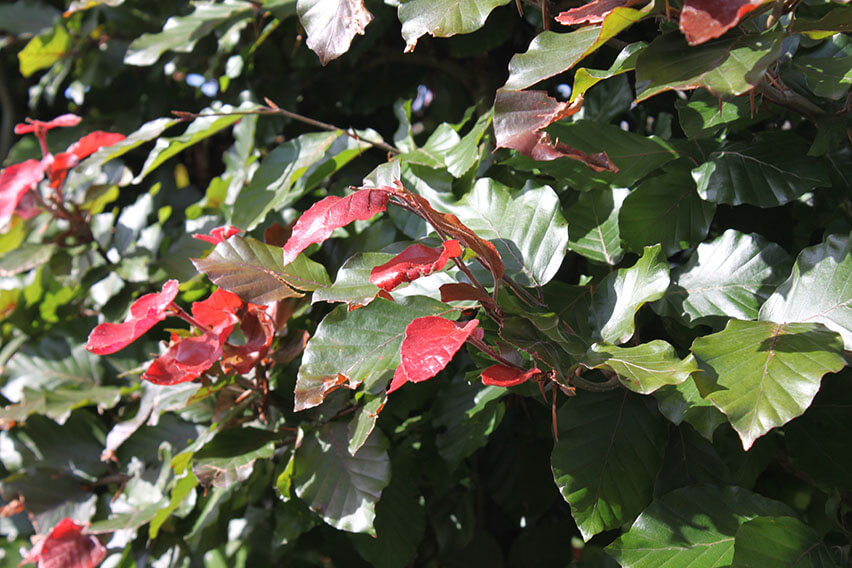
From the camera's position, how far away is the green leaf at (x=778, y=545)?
66 centimetres

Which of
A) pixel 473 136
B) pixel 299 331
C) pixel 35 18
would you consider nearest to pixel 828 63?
pixel 473 136

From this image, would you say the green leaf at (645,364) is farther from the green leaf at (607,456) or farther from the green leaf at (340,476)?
the green leaf at (340,476)

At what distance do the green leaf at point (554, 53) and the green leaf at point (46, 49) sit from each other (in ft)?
4.34

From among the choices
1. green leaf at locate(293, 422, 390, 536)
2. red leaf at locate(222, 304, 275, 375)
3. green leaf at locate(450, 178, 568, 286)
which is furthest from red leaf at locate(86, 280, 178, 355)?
green leaf at locate(450, 178, 568, 286)

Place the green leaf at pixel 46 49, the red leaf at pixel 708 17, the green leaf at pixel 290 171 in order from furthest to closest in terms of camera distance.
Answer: the green leaf at pixel 46 49
the green leaf at pixel 290 171
the red leaf at pixel 708 17

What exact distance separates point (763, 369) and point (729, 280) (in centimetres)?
18

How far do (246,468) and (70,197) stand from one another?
99 cm

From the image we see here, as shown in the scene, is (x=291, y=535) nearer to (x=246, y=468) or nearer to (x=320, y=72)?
(x=246, y=468)

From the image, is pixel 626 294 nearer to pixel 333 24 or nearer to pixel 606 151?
pixel 606 151

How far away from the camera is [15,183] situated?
46.1 inches

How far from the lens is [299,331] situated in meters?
→ 0.95

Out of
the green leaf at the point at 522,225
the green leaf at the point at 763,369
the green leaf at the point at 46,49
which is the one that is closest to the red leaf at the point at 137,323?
the green leaf at the point at 522,225

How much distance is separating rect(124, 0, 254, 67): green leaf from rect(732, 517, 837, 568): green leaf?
110 cm

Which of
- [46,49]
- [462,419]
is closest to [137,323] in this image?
[462,419]
